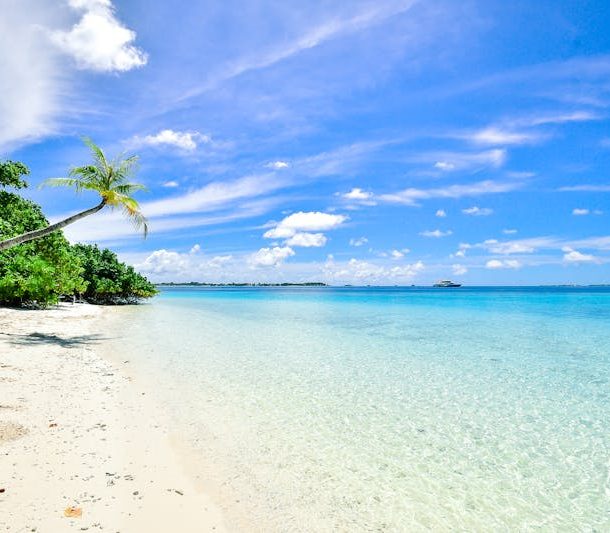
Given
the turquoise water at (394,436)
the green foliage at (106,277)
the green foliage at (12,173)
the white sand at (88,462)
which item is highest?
the green foliage at (12,173)

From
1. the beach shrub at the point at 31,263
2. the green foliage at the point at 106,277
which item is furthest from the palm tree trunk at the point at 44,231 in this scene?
the green foliage at the point at 106,277

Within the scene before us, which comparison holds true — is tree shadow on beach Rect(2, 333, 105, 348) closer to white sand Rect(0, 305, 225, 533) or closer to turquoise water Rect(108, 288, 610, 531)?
turquoise water Rect(108, 288, 610, 531)

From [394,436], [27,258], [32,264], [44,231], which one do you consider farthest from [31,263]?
[394,436]

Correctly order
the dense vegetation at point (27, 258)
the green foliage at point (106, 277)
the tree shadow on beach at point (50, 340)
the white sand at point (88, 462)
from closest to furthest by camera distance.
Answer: the white sand at point (88, 462)
the tree shadow on beach at point (50, 340)
the dense vegetation at point (27, 258)
the green foliage at point (106, 277)

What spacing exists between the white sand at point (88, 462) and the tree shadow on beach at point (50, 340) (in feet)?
14.6

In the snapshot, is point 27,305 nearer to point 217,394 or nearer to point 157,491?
point 217,394

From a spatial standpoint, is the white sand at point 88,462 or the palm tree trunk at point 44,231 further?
the palm tree trunk at point 44,231

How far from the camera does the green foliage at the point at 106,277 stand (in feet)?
141

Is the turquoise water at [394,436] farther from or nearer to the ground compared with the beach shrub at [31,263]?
nearer to the ground

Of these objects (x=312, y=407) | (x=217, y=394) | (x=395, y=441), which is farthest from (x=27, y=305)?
(x=395, y=441)

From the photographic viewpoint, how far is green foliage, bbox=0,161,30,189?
17.1 meters

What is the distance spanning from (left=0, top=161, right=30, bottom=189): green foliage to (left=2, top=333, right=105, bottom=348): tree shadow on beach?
7.09 metres

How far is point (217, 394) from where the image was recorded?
869 cm

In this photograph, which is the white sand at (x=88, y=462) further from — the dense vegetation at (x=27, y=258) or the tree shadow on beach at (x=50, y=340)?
the dense vegetation at (x=27, y=258)
